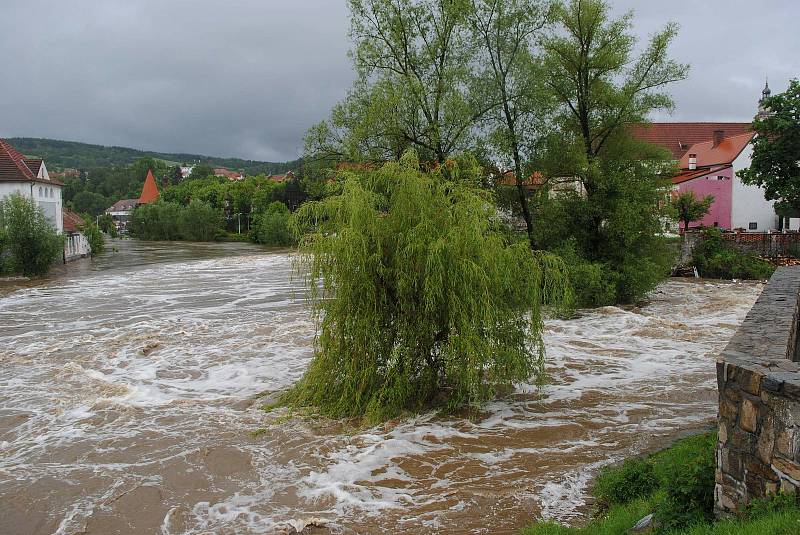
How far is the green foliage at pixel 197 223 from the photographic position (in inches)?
3489

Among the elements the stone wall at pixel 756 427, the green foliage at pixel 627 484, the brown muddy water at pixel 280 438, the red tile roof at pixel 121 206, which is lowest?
the brown muddy water at pixel 280 438

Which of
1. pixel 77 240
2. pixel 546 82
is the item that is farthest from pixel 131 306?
pixel 77 240

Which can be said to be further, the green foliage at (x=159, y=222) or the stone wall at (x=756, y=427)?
the green foliage at (x=159, y=222)

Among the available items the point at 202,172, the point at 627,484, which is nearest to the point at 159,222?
the point at 202,172

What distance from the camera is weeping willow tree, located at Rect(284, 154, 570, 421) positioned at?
10.3 meters

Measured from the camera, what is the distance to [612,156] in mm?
26609

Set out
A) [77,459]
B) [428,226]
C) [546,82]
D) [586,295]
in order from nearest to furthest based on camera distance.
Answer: [77,459]
[428,226]
[586,295]
[546,82]

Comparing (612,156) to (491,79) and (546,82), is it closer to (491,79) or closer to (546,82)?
(546,82)

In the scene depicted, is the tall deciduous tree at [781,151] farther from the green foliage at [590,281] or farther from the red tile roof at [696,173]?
the red tile roof at [696,173]

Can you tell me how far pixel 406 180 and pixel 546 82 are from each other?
1726 centimetres

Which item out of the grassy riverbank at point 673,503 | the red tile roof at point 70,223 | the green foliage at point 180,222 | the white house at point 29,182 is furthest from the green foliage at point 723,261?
the green foliage at point 180,222

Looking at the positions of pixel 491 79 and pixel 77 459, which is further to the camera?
pixel 491 79

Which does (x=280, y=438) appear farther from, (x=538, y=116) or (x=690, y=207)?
(x=690, y=207)

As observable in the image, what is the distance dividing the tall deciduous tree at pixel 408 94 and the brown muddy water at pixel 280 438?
894cm
